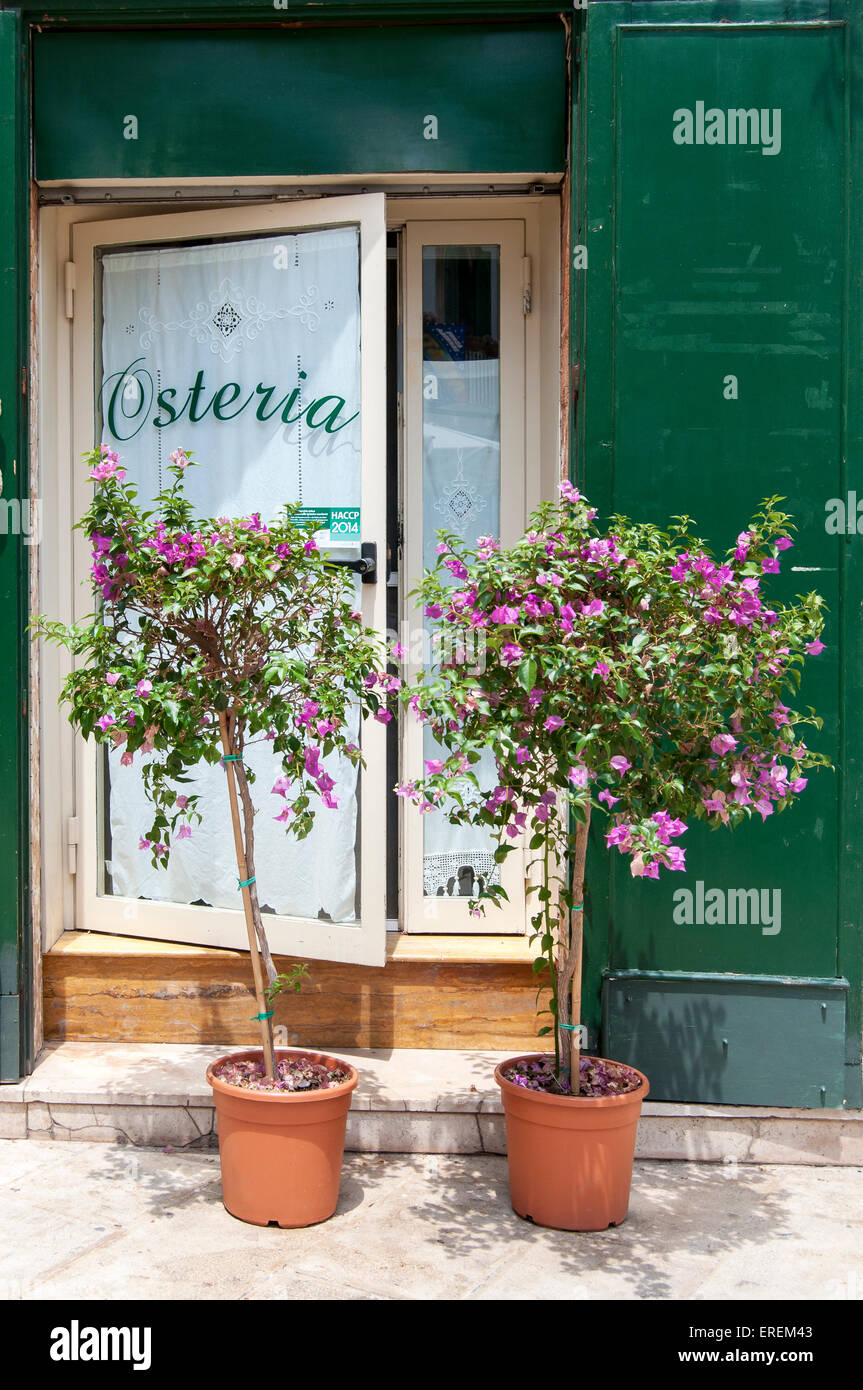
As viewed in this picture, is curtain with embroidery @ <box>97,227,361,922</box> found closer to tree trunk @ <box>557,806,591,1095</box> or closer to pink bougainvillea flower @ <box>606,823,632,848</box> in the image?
tree trunk @ <box>557,806,591,1095</box>

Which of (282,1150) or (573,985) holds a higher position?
(573,985)

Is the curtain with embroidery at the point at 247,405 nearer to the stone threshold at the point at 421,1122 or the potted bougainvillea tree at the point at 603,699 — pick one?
the stone threshold at the point at 421,1122

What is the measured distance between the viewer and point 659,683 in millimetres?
Result: 2902

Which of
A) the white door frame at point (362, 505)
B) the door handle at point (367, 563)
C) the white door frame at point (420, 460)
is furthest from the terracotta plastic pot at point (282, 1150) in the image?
the door handle at point (367, 563)

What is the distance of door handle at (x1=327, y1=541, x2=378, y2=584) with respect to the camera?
12.6 feet

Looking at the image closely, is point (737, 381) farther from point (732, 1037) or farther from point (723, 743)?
point (732, 1037)

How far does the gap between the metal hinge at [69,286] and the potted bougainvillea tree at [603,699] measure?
6.00 ft

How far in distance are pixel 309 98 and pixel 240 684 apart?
6.37 ft

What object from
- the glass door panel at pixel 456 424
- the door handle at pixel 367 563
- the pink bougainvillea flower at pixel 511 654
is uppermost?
the glass door panel at pixel 456 424

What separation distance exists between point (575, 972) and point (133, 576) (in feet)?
4.82

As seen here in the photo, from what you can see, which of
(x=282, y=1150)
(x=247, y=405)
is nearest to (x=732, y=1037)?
(x=282, y=1150)

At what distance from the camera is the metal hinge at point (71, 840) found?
165 inches

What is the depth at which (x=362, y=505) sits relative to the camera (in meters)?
3.85

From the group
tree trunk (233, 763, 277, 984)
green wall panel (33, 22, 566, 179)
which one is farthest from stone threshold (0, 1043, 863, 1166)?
green wall panel (33, 22, 566, 179)
